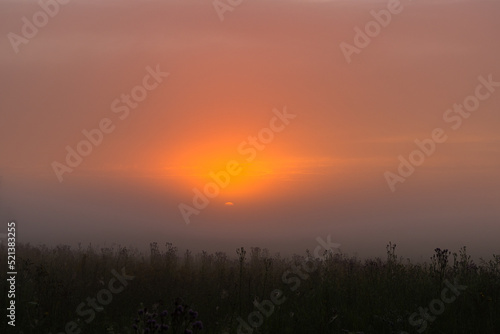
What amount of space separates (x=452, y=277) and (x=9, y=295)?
10.1 metres

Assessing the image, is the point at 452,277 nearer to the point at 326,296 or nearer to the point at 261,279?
the point at 326,296

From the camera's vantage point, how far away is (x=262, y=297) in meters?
12.2

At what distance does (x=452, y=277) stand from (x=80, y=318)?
8.55m

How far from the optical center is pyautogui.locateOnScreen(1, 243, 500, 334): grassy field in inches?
379

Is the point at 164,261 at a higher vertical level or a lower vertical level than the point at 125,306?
higher

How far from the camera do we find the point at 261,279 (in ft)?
46.3

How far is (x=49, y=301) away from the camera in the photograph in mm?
11367

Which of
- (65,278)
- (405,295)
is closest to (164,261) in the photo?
(65,278)

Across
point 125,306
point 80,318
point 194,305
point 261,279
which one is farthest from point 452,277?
point 80,318

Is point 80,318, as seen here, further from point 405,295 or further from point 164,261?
point 405,295

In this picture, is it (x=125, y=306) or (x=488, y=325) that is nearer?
(x=488, y=325)

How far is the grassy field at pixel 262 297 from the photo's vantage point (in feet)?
31.6

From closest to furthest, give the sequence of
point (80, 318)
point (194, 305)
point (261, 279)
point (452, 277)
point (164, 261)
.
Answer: point (80, 318)
point (194, 305)
point (452, 277)
point (261, 279)
point (164, 261)

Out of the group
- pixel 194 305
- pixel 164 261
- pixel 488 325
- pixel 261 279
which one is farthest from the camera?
pixel 164 261
